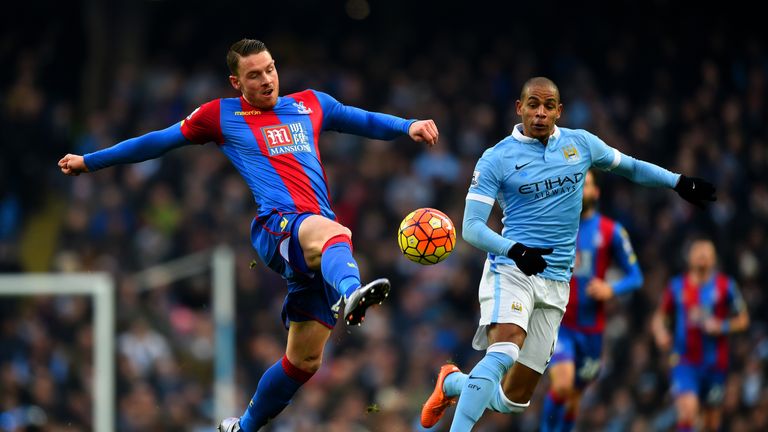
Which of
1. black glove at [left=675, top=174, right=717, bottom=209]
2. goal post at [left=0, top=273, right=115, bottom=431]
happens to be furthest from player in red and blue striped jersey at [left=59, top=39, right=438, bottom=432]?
goal post at [left=0, top=273, right=115, bottom=431]

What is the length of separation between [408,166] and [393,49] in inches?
136

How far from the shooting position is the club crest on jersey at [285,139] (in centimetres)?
768

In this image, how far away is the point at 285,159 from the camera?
7.66 m

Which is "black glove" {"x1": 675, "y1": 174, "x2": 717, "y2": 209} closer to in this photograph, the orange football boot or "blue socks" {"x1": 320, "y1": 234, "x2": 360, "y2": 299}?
the orange football boot

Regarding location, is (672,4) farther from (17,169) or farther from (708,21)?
(17,169)

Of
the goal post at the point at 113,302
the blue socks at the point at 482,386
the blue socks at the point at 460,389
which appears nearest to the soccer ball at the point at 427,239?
the blue socks at the point at 482,386

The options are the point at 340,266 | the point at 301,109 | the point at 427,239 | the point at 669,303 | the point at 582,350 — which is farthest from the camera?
the point at 669,303

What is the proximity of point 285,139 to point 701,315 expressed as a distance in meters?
5.93

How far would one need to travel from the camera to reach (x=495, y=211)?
15867 mm

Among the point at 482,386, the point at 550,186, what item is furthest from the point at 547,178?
the point at 482,386

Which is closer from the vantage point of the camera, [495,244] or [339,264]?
[339,264]

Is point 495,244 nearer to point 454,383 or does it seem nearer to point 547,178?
point 547,178

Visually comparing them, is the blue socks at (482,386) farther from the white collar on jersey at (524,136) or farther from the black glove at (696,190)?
the black glove at (696,190)

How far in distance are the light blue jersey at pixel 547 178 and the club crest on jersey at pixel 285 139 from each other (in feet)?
3.49
